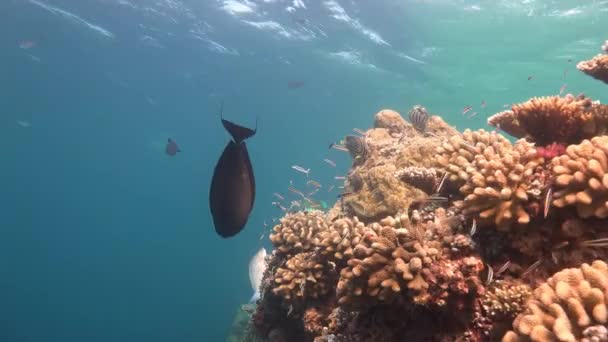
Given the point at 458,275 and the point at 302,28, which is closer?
the point at 458,275

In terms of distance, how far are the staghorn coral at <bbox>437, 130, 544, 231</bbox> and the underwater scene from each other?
0.02m

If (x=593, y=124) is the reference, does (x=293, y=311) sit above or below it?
below

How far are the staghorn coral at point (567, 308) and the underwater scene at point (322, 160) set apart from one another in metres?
0.01

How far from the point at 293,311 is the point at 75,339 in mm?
71807

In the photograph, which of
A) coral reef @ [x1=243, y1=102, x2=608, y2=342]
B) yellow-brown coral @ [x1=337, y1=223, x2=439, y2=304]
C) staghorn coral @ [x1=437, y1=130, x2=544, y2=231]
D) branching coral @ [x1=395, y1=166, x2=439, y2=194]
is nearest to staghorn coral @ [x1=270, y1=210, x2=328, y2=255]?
coral reef @ [x1=243, y1=102, x2=608, y2=342]

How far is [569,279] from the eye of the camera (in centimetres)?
205

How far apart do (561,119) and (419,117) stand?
446 cm

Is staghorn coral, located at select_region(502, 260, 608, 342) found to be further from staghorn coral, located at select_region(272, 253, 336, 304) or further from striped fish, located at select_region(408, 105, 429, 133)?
striped fish, located at select_region(408, 105, 429, 133)

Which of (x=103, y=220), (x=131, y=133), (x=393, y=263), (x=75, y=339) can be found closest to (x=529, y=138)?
(x=393, y=263)

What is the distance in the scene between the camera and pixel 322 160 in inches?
1665

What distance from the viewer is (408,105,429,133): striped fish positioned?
7.95 m

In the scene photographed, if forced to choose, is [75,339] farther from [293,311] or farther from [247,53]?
[293,311]

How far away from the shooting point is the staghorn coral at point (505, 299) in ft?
8.38

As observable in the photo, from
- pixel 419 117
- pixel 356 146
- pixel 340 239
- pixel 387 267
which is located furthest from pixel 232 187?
pixel 419 117
